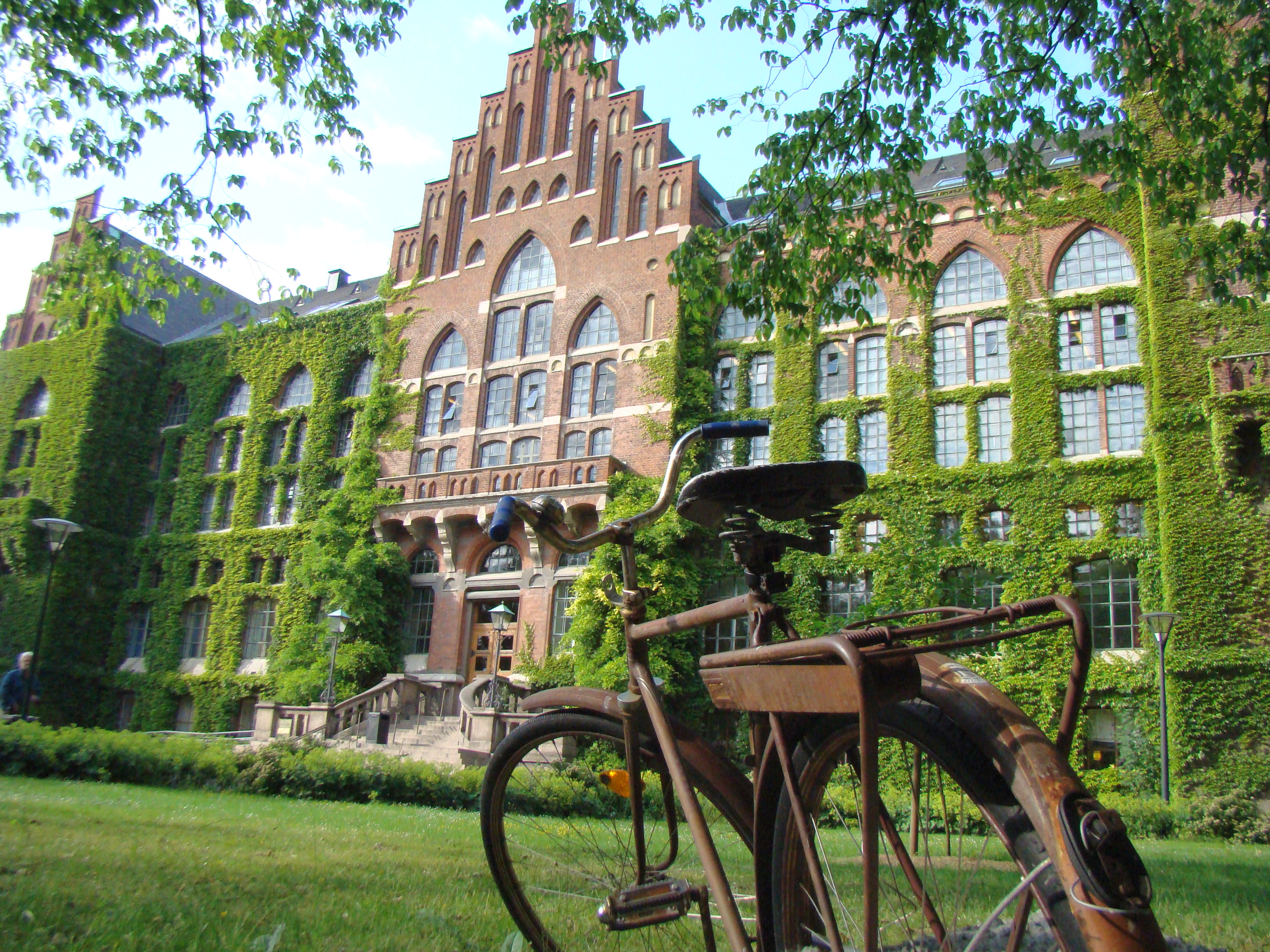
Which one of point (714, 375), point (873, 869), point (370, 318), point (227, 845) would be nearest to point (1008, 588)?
point (714, 375)

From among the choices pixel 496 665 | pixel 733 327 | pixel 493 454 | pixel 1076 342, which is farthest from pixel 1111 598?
pixel 493 454

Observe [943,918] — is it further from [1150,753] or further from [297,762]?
[1150,753]

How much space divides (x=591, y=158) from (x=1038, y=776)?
28.3 m

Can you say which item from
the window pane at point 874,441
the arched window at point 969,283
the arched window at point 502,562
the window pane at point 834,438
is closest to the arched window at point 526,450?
the arched window at point 502,562

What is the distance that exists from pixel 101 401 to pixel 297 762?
26440mm

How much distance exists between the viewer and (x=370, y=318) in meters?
30.4

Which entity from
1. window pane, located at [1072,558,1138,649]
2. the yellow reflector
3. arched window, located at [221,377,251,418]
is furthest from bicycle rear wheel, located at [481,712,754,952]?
arched window, located at [221,377,251,418]

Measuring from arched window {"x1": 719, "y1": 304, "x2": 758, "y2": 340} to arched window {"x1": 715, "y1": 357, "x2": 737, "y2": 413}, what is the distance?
617 millimetres

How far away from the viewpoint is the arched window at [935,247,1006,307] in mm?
22547

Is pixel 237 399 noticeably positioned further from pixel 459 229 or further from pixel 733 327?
pixel 733 327

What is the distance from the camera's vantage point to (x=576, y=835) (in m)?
3.34

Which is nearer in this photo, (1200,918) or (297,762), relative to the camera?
(1200,918)

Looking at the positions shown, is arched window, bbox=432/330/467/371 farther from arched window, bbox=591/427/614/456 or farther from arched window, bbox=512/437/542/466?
arched window, bbox=591/427/614/456

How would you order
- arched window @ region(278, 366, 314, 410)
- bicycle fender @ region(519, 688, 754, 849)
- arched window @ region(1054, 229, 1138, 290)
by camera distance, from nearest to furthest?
bicycle fender @ region(519, 688, 754, 849), arched window @ region(1054, 229, 1138, 290), arched window @ region(278, 366, 314, 410)
